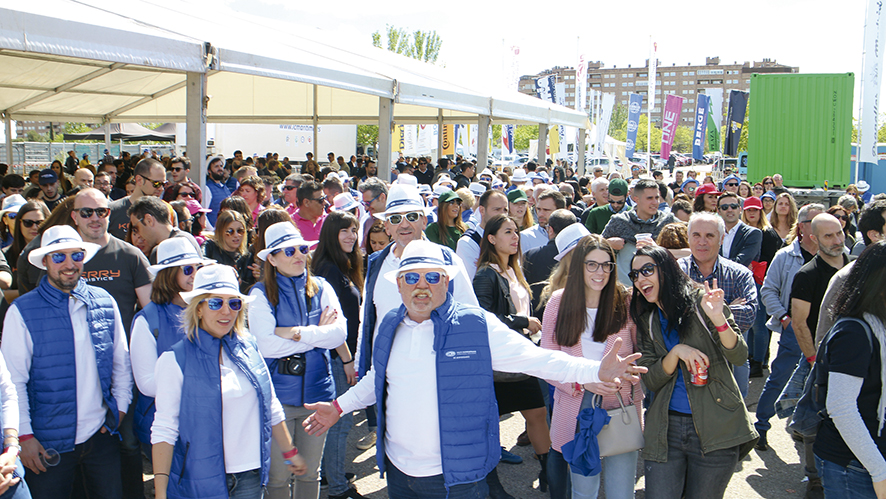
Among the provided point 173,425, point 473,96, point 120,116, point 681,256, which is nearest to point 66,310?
point 173,425

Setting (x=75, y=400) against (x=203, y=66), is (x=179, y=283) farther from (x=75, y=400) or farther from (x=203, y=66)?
(x=203, y=66)

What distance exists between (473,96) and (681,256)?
334 inches

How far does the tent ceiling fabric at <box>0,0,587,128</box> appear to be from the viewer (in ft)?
19.7

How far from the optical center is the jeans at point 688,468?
3039 millimetres

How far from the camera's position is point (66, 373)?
3.08 meters

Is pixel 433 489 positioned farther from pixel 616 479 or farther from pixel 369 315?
pixel 369 315

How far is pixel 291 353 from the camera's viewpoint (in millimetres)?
3445

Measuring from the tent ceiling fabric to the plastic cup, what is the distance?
376 centimetres

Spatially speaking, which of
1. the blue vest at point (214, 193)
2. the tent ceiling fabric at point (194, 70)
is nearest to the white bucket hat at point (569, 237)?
the tent ceiling fabric at point (194, 70)

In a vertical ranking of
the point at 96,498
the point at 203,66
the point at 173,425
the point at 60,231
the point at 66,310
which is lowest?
the point at 96,498

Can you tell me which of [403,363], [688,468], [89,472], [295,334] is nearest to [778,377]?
[688,468]

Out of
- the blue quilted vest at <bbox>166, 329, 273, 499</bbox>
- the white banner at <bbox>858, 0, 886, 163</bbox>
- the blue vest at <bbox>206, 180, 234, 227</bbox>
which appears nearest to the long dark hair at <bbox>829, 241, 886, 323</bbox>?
the blue quilted vest at <bbox>166, 329, 273, 499</bbox>

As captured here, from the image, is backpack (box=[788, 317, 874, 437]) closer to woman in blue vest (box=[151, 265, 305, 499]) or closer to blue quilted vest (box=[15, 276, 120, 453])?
woman in blue vest (box=[151, 265, 305, 499])

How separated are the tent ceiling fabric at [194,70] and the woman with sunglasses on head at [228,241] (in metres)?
2.41
